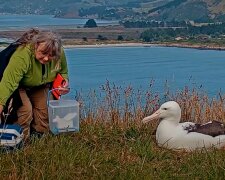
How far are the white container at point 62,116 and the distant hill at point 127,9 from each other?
69.4 meters

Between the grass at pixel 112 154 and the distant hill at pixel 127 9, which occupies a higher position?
the grass at pixel 112 154

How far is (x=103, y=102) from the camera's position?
20.0 ft

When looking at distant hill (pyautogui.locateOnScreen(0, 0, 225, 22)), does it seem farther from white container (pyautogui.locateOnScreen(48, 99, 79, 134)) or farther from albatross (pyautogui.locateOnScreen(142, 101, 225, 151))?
white container (pyautogui.locateOnScreen(48, 99, 79, 134))

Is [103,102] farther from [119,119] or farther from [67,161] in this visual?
[67,161]

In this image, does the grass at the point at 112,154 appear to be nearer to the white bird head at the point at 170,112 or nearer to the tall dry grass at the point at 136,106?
the tall dry grass at the point at 136,106

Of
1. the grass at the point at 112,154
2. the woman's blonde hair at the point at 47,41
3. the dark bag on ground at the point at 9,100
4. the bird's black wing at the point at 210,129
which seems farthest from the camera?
the bird's black wing at the point at 210,129

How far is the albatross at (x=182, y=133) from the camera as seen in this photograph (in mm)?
4875

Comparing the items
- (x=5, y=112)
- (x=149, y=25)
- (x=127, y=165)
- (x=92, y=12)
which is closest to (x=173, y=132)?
(x=127, y=165)

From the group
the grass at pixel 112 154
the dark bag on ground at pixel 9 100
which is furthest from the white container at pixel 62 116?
the dark bag on ground at pixel 9 100

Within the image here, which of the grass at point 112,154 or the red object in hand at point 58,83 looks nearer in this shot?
the grass at point 112,154

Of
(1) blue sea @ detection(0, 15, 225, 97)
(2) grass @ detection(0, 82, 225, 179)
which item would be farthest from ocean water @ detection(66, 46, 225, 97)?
(2) grass @ detection(0, 82, 225, 179)

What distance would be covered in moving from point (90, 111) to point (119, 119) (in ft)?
1.24

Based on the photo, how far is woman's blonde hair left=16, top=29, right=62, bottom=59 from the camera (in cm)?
435

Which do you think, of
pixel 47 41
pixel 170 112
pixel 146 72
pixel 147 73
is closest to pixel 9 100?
pixel 47 41
